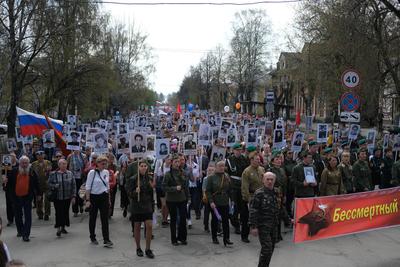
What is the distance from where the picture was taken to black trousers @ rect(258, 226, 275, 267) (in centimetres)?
668

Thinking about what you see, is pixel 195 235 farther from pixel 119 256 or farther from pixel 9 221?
pixel 9 221

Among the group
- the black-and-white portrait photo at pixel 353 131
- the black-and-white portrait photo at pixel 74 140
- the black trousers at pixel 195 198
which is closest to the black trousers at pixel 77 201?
the black-and-white portrait photo at pixel 74 140

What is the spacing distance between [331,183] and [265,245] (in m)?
3.95

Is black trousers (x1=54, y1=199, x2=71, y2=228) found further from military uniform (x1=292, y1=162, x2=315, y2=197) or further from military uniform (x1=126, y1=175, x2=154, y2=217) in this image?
military uniform (x1=292, y1=162, x2=315, y2=197)

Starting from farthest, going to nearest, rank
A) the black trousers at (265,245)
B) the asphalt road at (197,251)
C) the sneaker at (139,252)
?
1. the sneaker at (139,252)
2. the asphalt road at (197,251)
3. the black trousers at (265,245)

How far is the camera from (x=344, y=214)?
7.96 metres

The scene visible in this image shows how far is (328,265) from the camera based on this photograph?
25.9ft

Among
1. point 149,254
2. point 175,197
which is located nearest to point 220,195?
point 175,197

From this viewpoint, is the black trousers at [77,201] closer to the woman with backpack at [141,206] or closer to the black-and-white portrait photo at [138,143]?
the black-and-white portrait photo at [138,143]

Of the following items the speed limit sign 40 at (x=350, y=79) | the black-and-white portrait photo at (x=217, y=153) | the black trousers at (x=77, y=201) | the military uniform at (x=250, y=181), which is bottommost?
the black trousers at (x=77, y=201)

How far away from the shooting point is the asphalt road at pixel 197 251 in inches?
317

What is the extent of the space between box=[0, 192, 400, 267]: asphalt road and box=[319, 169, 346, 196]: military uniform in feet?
3.21

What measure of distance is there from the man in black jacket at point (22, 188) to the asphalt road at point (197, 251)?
430 millimetres

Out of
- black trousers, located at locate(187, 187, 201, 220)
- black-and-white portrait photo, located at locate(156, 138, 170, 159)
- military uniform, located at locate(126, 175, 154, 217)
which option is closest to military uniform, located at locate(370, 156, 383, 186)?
black trousers, located at locate(187, 187, 201, 220)
